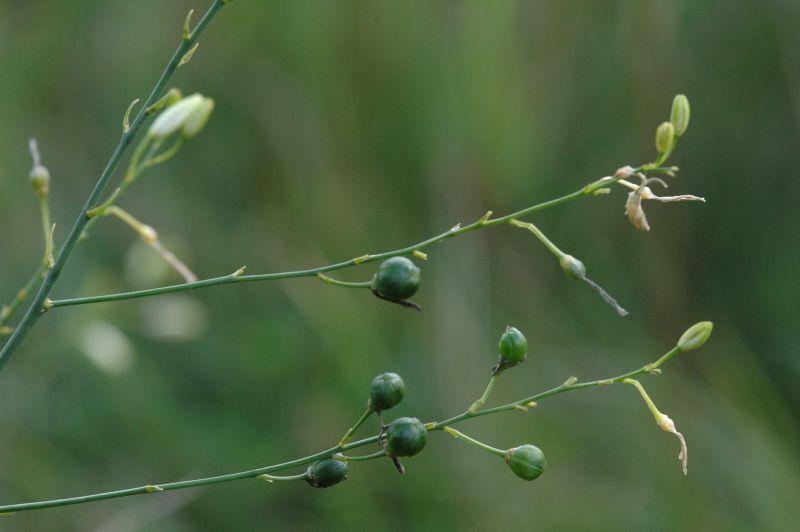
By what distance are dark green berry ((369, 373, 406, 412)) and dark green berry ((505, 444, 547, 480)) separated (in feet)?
0.31

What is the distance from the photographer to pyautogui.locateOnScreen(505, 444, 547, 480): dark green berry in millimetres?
684

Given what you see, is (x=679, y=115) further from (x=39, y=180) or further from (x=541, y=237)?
(x=39, y=180)

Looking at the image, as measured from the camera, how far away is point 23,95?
2240 mm

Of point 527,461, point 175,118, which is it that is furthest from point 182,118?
point 527,461

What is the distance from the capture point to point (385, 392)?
66 centimetres

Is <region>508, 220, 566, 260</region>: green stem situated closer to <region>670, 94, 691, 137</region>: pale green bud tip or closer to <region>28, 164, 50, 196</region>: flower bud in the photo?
<region>670, 94, 691, 137</region>: pale green bud tip

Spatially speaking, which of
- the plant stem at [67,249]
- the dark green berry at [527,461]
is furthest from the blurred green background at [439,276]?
the plant stem at [67,249]

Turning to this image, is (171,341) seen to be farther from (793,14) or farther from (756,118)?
(793,14)

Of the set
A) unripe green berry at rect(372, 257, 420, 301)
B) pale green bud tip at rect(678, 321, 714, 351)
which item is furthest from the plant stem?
pale green bud tip at rect(678, 321, 714, 351)

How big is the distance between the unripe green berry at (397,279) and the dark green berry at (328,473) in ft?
0.39

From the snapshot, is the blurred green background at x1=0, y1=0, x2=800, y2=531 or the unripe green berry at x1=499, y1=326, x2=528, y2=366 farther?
the blurred green background at x1=0, y1=0, x2=800, y2=531

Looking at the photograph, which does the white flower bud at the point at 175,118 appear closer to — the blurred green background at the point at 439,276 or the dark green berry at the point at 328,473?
the dark green berry at the point at 328,473

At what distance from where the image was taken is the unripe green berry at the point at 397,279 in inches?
25.4

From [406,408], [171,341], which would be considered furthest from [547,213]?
[171,341]
